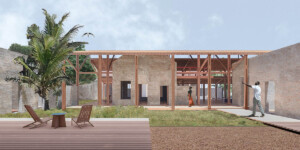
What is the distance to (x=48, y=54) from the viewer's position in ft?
41.0

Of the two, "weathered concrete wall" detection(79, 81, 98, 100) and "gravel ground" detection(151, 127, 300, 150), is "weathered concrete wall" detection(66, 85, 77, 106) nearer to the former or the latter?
"gravel ground" detection(151, 127, 300, 150)

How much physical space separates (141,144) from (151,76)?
12924mm

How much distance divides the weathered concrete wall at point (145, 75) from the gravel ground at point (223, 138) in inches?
386

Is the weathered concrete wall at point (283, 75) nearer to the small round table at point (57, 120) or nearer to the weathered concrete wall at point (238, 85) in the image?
the weathered concrete wall at point (238, 85)

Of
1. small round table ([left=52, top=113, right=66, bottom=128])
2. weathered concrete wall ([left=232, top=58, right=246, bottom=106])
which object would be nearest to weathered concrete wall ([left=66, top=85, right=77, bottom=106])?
small round table ([left=52, top=113, right=66, bottom=128])

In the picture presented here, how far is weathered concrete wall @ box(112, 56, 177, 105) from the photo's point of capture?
57.6 feet

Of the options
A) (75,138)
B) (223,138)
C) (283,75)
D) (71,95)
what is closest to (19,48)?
(71,95)

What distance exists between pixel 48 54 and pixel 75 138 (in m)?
8.40

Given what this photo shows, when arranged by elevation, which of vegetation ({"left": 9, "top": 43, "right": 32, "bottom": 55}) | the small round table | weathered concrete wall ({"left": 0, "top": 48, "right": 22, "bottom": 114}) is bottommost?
the small round table

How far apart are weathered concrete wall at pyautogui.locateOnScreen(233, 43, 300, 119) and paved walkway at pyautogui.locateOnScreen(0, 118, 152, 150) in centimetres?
727

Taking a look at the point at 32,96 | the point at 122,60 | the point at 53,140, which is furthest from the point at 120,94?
the point at 53,140

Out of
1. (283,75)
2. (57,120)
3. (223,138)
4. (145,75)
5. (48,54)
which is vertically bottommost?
(223,138)

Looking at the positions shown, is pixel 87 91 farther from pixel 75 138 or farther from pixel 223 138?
pixel 223 138

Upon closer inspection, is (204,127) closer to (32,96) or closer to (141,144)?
(141,144)
